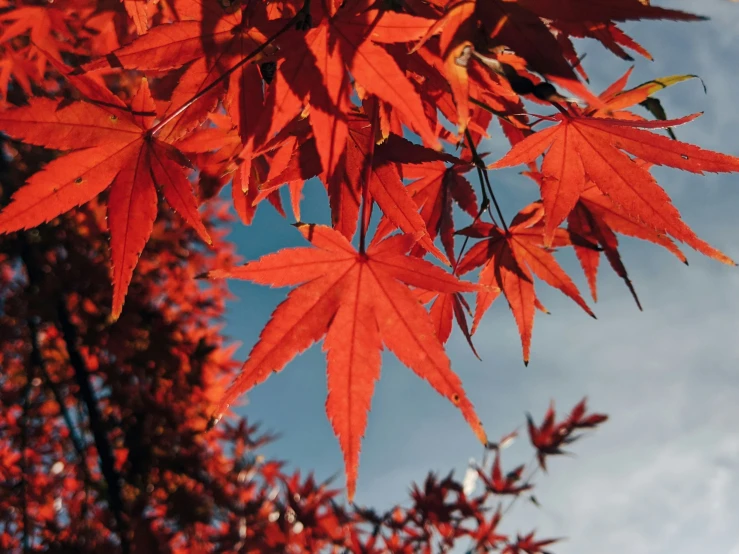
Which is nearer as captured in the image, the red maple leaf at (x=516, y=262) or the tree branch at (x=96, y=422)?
the red maple leaf at (x=516, y=262)

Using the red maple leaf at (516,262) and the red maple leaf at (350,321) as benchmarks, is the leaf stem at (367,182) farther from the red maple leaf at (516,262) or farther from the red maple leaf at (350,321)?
the red maple leaf at (516,262)

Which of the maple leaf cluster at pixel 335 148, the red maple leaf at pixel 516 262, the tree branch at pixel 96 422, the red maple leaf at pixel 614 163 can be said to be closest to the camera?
the maple leaf cluster at pixel 335 148

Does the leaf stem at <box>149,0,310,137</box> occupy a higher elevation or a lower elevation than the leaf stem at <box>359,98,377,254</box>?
higher

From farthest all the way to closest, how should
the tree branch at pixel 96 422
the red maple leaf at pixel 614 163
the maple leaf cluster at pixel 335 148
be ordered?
the tree branch at pixel 96 422 < the red maple leaf at pixel 614 163 < the maple leaf cluster at pixel 335 148

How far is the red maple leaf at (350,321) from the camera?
0.59 m

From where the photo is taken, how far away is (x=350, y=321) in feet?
2.22

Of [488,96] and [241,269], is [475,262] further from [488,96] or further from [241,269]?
[241,269]

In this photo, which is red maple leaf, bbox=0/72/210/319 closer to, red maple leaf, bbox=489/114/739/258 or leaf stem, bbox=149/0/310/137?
leaf stem, bbox=149/0/310/137

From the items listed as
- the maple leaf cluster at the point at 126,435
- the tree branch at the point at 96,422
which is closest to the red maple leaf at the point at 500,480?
the maple leaf cluster at the point at 126,435

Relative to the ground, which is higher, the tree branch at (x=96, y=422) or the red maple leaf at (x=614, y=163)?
the tree branch at (x=96, y=422)

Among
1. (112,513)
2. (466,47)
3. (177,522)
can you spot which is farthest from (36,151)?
(466,47)

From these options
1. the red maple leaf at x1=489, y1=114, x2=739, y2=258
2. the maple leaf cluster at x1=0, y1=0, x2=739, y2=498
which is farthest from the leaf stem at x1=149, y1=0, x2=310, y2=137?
the red maple leaf at x1=489, y1=114, x2=739, y2=258

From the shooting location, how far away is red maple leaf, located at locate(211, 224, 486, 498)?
59cm

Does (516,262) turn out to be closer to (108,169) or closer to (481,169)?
(481,169)
